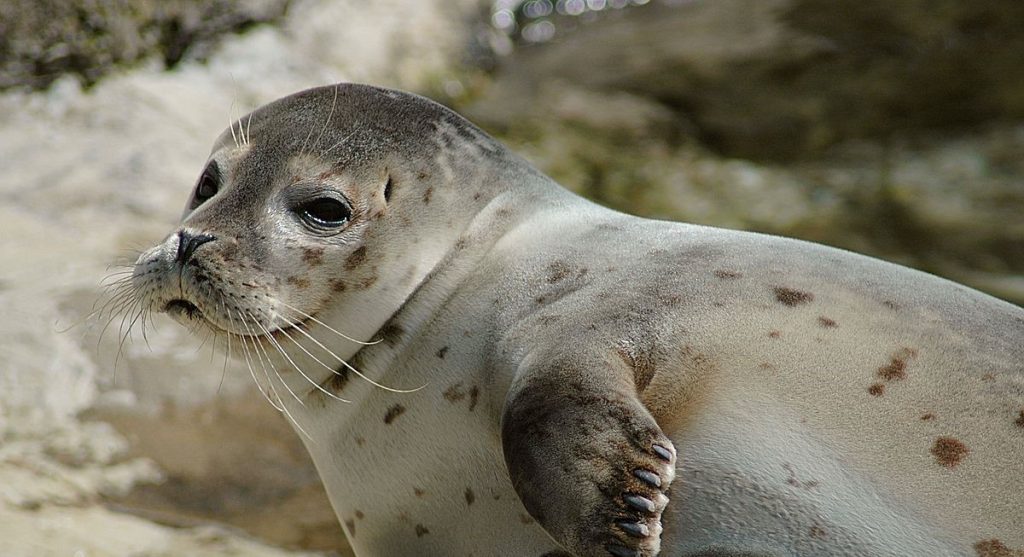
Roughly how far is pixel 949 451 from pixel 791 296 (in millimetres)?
387

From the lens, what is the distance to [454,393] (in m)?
2.14

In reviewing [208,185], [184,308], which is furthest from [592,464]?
[208,185]

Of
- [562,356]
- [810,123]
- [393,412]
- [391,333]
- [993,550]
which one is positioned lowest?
[810,123]

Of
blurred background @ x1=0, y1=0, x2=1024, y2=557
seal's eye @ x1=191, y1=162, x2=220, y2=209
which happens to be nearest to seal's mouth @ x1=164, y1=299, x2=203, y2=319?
seal's eye @ x1=191, y1=162, x2=220, y2=209

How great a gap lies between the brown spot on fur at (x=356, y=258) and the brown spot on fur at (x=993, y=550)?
125 cm

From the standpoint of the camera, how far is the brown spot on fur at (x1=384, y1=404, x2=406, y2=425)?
2225mm

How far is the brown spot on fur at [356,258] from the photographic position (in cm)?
225

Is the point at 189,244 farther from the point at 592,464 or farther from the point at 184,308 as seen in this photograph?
the point at 592,464

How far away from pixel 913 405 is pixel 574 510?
0.64m

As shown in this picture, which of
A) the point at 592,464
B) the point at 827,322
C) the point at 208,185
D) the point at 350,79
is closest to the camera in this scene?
the point at 592,464

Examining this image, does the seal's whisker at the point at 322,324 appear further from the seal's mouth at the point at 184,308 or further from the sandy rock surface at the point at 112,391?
the sandy rock surface at the point at 112,391

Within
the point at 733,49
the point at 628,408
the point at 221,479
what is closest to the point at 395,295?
the point at 628,408

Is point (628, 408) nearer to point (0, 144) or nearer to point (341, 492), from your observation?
point (341, 492)

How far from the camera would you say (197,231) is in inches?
87.0
